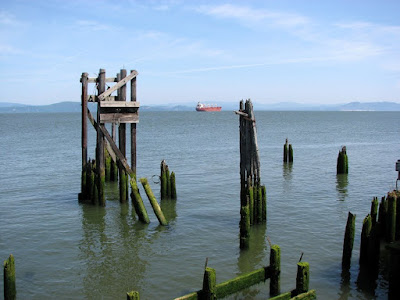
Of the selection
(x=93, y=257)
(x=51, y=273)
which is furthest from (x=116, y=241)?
(x=51, y=273)

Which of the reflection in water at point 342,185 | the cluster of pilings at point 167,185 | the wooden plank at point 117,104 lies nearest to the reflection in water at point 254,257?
the cluster of pilings at point 167,185

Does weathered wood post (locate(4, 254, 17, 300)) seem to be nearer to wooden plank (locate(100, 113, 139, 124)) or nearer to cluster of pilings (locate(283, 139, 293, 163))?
wooden plank (locate(100, 113, 139, 124))

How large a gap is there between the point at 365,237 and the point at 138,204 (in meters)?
8.17

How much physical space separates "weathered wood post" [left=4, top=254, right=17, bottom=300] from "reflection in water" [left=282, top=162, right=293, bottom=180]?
63.0ft

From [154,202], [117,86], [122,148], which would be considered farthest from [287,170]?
[154,202]

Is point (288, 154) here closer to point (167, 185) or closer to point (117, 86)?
point (167, 185)

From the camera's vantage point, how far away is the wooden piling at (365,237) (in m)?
11.7

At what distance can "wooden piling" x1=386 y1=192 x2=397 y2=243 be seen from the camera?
1323cm

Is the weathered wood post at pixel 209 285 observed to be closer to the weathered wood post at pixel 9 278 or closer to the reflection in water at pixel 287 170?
the weathered wood post at pixel 9 278

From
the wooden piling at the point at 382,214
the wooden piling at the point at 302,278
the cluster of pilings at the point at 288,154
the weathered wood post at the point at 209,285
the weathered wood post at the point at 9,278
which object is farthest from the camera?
the cluster of pilings at the point at 288,154

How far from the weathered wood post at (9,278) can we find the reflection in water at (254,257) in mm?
5151

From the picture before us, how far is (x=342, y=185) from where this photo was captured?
79.8ft

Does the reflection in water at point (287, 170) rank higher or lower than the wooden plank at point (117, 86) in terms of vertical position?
lower

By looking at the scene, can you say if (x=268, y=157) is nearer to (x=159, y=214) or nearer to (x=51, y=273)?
(x=159, y=214)
